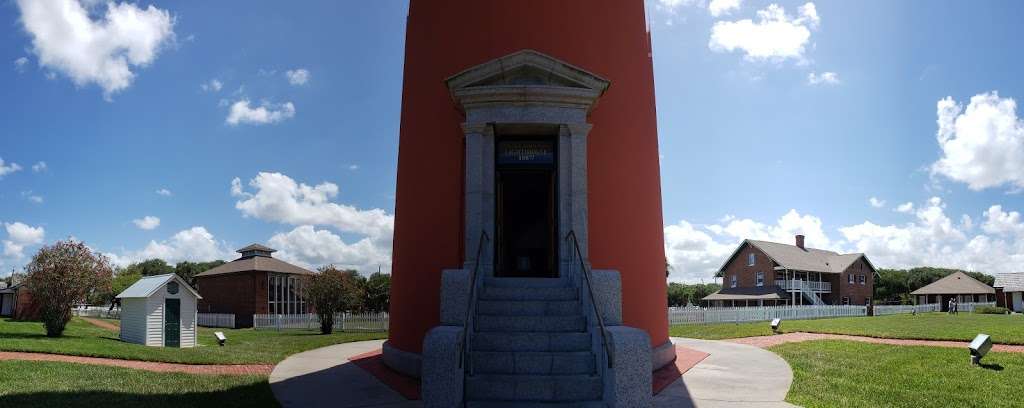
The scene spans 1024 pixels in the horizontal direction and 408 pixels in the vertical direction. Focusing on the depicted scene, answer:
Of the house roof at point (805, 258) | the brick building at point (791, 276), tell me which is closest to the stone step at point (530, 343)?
the brick building at point (791, 276)

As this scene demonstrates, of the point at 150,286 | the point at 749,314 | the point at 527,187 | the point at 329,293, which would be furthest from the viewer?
the point at 749,314

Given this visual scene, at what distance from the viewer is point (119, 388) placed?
9.66m

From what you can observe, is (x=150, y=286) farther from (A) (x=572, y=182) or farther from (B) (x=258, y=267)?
(B) (x=258, y=267)

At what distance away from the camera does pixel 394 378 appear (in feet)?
33.9

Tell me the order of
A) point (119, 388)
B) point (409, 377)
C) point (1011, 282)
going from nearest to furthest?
point (119, 388), point (409, 377), point (1011, 282)

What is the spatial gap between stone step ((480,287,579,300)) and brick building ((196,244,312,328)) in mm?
31003

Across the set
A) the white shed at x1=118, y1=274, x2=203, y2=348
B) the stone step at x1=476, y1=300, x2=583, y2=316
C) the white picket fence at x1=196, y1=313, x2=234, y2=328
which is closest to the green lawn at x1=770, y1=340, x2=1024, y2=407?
the stone step at x1=476, y1=300, x2=583, y2=316

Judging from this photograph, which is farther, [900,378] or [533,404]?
[900,378]

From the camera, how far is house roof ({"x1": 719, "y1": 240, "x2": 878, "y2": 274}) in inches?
1950

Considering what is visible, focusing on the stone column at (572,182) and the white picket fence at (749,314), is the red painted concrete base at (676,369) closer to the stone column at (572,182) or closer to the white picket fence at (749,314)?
the stone column at (572,182)

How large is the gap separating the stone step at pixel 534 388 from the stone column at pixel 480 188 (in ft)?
8.32

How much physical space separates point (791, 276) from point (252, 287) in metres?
39.7

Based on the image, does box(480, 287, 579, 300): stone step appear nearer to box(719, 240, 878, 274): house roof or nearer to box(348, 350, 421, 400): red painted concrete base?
box(348, 350, 421, 400): red painted concrete base

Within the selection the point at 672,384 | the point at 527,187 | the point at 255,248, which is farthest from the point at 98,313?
the point at 672,384
